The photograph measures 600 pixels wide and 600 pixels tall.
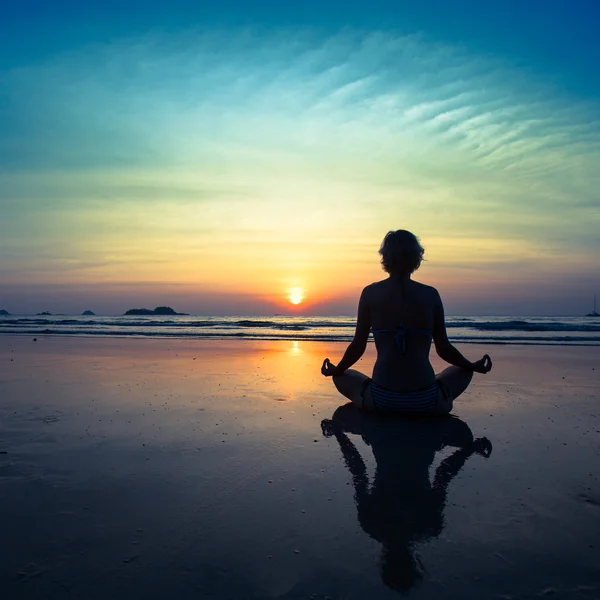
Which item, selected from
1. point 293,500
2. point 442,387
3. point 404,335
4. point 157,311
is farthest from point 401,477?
point 157,311

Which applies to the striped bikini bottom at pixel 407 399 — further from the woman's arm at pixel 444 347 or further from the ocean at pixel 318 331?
the ocean at pixel 318 331

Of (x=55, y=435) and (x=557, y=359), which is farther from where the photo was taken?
(x=557, y=359)

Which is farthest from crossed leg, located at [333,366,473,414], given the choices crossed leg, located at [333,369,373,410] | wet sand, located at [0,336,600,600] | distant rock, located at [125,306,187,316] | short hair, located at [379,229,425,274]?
distant rock, located at [125,306,187,316]

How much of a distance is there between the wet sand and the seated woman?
1.04 feet

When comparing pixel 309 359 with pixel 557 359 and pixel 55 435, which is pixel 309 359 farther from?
pixel 55 435

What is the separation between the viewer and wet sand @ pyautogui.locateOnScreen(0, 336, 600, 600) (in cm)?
215

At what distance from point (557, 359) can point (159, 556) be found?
11722 millimetres

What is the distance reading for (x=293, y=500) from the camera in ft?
9.91

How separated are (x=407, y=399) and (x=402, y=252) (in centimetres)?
160

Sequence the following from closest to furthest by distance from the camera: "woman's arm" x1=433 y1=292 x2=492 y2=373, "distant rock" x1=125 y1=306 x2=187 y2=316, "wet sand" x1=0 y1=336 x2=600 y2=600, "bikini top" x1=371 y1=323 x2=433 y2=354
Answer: "wet sand" x1=0 y1=336 x2=600 y2=600 < "bikini top" x1=371 y1=323 x2=433 y2=354 < "woman's arm" x1=433 y1=292 x2=492 y2=373 < "distant rock" x1=125 y1=306 x2=187 y2=316

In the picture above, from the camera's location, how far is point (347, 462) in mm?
3846

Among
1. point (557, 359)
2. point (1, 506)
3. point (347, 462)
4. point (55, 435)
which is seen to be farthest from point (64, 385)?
point (557, 359)

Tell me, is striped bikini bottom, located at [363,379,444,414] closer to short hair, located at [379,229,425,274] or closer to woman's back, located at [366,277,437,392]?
woman's back, located at [366,277,437,392]

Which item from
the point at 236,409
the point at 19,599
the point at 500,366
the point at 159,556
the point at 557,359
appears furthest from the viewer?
the point at 557,359
